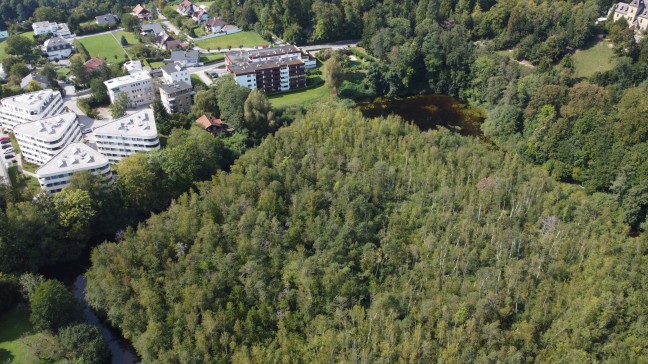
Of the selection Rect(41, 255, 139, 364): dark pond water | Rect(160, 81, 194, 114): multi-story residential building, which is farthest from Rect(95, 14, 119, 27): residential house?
Rect(41, 255, 139, 364): dark pond water

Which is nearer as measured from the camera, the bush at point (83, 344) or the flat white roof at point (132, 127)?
the bush at point (83, 344)

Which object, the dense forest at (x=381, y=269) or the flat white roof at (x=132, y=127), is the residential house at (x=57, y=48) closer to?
the flat white roof at (x=132, y=127)

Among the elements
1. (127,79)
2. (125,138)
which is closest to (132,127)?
(125,138)

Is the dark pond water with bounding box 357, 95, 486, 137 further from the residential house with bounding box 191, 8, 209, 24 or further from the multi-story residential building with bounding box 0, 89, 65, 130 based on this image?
the residential house with bounding box 191, 8, 209, 24

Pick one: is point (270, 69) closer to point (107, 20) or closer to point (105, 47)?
point (105, 47)

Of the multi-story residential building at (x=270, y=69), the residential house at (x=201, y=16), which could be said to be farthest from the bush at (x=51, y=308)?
the residential house at (x=201, y=16)

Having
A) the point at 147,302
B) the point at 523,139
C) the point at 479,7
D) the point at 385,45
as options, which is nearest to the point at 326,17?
the point at 385,45

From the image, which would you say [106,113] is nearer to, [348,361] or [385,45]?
[385,45]

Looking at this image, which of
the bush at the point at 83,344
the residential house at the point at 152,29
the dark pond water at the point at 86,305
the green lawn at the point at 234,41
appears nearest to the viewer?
the bush at the point at 83,344
